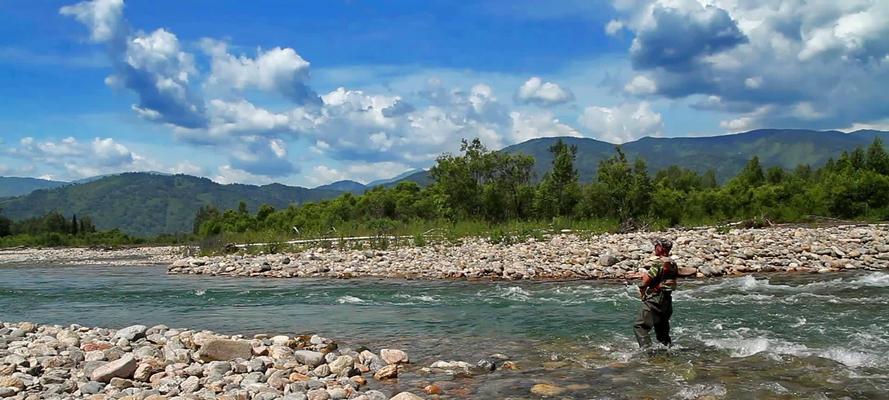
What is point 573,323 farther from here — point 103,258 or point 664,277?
point 103,258

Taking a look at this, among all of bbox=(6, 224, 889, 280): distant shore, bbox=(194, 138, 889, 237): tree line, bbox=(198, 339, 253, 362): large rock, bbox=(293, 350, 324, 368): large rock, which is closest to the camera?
bbox=(293, 350, 324, 368): large rock

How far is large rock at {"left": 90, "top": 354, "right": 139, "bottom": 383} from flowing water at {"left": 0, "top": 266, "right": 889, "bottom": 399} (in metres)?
3.55

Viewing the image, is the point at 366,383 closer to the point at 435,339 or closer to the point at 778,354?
the point at 435,339

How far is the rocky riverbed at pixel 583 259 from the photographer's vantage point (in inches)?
841

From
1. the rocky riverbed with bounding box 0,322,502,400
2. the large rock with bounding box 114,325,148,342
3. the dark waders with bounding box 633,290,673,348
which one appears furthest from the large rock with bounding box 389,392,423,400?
the large rock with bounding box 114,325,148,342

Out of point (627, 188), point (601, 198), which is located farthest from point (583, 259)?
point (601, 198)

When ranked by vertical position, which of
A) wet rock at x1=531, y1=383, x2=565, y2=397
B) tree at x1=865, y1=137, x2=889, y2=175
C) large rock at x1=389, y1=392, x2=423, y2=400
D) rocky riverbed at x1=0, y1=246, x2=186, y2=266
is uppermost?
tree at x1=865, y1=137, x2=889, y2=175

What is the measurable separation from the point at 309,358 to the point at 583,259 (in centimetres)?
1500

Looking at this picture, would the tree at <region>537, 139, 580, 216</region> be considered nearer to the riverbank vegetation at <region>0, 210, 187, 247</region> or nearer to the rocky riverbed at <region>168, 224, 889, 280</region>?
the rocky riverbed at <region>168, 224, 889, 280</region>

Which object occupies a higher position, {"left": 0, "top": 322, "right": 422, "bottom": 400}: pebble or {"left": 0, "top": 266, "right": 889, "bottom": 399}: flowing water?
{"left": 0, "top": 322, "right": 422, "bottom": 400}: pebble

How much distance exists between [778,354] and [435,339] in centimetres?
571

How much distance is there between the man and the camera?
10.3m

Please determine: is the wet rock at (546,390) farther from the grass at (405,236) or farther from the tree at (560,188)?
the tree at (560,188)

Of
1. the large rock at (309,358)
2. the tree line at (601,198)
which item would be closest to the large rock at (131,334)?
the large rock at (309,358)
